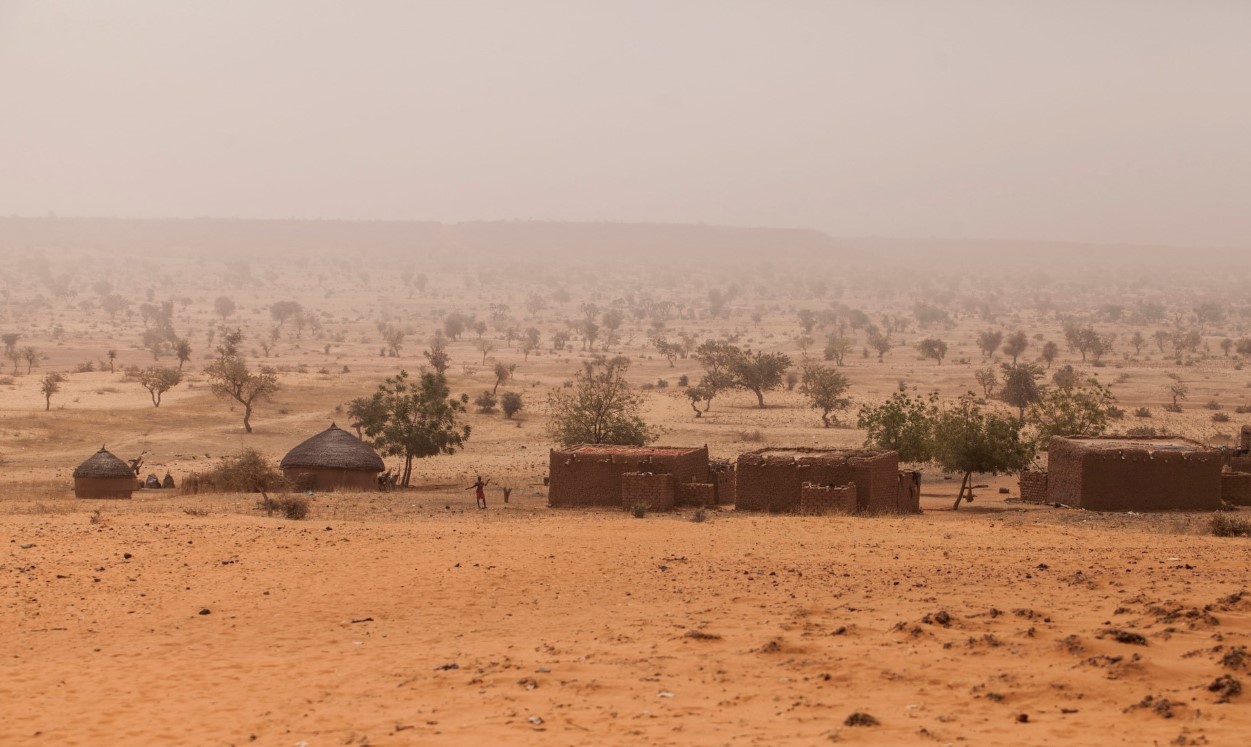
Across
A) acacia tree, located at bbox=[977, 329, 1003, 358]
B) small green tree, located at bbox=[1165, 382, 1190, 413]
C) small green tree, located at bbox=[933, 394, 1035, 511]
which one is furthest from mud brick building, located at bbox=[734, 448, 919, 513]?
acacia tree, located at bbox=[977, 329, 1003, 358]

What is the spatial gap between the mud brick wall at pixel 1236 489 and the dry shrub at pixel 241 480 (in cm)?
2208

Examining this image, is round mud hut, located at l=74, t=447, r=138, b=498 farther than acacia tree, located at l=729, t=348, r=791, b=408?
No

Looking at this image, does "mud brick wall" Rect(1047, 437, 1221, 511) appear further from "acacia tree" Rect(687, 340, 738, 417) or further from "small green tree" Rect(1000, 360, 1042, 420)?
"acacia tree" Rect(687, 340, 738, 417)

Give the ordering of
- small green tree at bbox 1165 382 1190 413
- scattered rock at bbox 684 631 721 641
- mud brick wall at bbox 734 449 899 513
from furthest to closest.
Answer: small green tree at bbox 1165 382 1190 413
mud brick wall at bbox 734 449 899 513
scattered rock at bbox 684 631 721 641

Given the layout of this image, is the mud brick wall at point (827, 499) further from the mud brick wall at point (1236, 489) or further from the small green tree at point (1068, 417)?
the small green tree at point (1068, 417)

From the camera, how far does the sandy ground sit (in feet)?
38.7

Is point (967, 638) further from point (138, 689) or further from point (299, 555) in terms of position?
point (299, 555)

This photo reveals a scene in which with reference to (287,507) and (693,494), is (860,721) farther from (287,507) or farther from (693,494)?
(693,494)

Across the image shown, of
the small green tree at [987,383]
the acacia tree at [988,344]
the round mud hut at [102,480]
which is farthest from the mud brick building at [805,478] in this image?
the acacia tree at [988,344]

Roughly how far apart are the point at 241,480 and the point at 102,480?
10.8ft

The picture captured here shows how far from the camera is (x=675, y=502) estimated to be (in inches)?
1132

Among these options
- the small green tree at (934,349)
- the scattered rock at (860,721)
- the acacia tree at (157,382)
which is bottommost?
the scattered rock at (860,721)

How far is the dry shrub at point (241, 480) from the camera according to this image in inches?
1303

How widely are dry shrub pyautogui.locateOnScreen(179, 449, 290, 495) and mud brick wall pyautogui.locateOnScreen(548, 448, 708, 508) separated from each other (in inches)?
314
